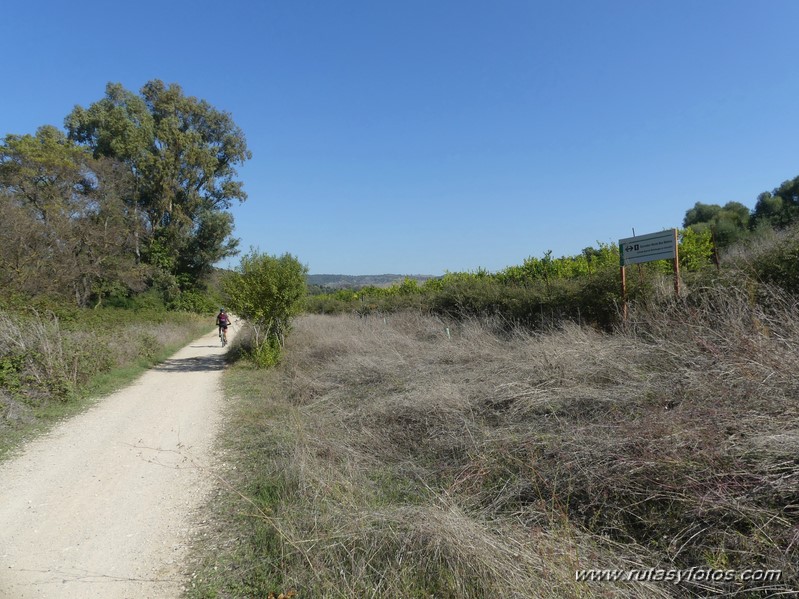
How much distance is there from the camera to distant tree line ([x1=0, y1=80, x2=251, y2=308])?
84.9 feet

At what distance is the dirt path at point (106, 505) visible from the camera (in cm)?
378

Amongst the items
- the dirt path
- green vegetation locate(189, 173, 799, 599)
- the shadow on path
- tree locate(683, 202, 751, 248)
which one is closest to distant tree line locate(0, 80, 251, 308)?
the shadow on path

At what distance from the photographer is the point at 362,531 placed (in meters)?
3.63

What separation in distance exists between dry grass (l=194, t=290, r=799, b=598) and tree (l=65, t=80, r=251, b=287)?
3953cm

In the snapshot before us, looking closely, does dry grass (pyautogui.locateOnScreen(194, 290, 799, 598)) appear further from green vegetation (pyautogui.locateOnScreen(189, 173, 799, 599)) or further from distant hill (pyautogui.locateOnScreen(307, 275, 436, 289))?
distant hill (pyautogui.locateOnScreen(307, 275, 436, 289))

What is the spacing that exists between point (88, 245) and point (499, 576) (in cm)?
3647

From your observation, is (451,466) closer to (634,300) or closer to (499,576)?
(499,576)

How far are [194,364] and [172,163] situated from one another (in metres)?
28.3

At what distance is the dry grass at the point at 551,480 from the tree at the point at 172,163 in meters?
39.5

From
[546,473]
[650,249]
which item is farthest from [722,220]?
[546,473]

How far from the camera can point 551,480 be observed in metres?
3.89

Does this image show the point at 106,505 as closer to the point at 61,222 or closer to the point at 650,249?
the point at 650,249

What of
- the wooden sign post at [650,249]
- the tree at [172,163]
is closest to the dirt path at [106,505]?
the wooden sign post at [650,249]

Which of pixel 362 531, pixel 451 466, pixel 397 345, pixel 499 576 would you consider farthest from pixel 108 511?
pixel 397 345
